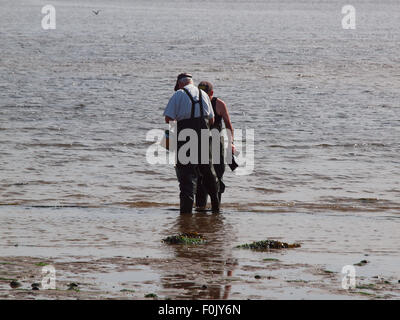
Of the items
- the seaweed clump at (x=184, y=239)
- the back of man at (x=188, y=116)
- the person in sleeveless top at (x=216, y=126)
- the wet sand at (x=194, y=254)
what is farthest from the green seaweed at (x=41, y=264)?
the person in sleeveless top at (x=216, y=126)

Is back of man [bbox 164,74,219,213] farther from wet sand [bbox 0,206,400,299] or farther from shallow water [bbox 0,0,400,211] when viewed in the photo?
shallow water [bbox 0,0,400,211]

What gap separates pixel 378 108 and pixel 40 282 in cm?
1430

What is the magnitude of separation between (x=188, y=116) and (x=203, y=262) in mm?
2148

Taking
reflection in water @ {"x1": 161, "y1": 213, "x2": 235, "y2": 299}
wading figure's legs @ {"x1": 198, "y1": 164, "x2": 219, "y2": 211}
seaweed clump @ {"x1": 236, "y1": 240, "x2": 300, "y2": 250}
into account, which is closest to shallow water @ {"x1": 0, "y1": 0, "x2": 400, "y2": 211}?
wading figure's legs @ {"x1": 198, "y1": 164, "x2": 219, "y2": 211}

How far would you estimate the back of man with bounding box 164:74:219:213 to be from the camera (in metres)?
9.12

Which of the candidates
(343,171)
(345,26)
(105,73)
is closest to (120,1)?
(345,26)

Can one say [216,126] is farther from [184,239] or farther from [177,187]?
[177,187]

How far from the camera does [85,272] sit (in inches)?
276

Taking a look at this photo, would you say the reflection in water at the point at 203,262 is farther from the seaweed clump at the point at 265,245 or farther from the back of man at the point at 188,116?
the back of man at the point at 188,116

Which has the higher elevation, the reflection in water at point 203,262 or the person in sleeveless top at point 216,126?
the person in sleeveless top at point 216,126

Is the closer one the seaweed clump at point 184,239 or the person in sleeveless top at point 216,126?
the seaweed clump at point 184,239

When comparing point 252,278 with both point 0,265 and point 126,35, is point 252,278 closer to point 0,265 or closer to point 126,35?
point 0,265

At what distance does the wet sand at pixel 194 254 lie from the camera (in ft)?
21.4

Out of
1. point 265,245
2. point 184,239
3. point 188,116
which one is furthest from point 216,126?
point 265,245
